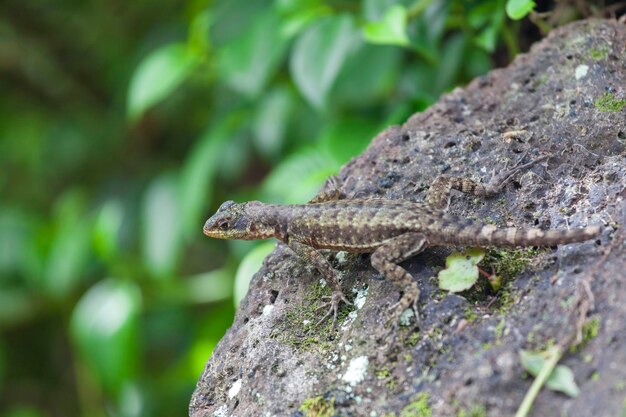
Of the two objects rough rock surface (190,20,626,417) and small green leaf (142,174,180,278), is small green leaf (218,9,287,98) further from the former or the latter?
small green leaf (142,174,180,278)

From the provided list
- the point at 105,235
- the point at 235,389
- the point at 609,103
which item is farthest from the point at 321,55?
the point at 105,235

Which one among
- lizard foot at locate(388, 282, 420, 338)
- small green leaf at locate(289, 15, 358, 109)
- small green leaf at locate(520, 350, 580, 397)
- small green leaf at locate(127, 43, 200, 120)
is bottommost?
small green leaf at locate(520, 350, 580, 397)

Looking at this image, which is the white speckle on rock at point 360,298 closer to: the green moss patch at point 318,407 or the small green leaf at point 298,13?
the green moss patch at point 318,407

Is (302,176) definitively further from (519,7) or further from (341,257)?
(519,7)

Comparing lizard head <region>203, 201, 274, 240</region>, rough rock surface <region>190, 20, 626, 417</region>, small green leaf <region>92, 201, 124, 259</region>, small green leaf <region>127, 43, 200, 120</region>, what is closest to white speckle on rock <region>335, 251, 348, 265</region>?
rough rock surface <region>190, 20, 626, 417</region>

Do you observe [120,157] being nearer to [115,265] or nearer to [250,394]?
[115,265]

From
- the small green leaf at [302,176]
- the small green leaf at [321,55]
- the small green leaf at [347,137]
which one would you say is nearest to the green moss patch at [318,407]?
the small green leaf at [302,176]
